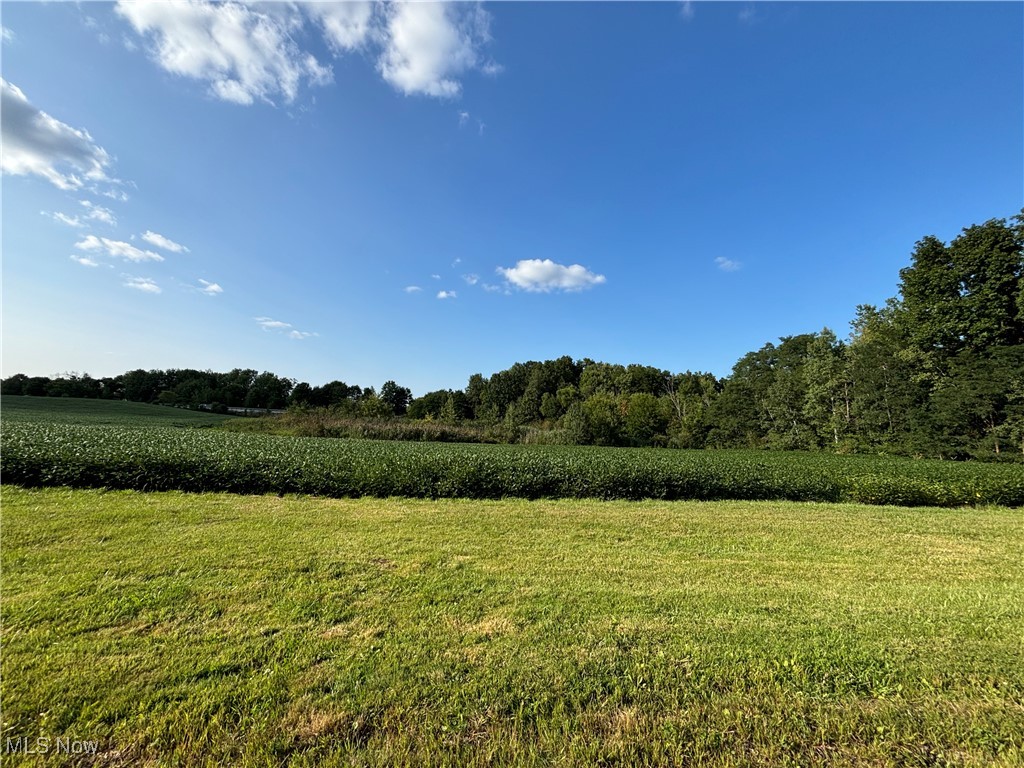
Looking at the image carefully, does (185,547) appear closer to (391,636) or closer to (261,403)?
(391,636)

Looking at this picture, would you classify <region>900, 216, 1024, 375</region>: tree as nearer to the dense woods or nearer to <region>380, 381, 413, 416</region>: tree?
the dense woods

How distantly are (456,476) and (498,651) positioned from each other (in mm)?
8104

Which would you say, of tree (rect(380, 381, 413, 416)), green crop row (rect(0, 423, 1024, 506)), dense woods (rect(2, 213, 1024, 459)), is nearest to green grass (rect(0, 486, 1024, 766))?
green crop row (rect(0, 423, 1024, 506))

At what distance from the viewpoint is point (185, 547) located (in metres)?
5.55

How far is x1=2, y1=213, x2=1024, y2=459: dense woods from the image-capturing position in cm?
2747

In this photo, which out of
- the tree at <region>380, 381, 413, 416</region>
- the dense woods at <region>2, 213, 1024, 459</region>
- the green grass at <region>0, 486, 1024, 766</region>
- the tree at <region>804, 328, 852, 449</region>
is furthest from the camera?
the tree at <region>380, 381, 413, 416</region>

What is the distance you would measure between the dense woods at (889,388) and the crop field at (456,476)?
18396mm

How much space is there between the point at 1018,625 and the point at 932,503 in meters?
12.3

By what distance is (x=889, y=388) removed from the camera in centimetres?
3259

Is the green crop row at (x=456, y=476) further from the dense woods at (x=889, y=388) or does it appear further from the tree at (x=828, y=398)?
the tree at (x=828, y=398)

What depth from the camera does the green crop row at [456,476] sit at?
10.1 metres

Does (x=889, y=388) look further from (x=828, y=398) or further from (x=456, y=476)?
(x=456, y=476)

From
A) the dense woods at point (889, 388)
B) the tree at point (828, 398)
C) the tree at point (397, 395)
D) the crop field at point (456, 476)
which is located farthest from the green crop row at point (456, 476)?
the tree at point (397, 395)

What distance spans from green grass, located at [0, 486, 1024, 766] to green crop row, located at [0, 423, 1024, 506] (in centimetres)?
406
